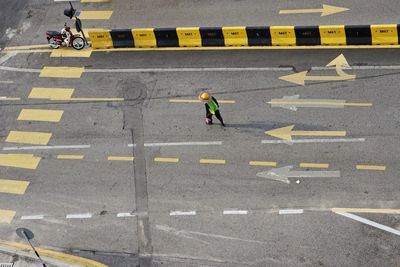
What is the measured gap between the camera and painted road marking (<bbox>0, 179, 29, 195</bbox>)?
2059 cm

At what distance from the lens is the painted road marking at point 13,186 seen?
67.6 feet

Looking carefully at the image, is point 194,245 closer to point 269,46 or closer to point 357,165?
point 357,165

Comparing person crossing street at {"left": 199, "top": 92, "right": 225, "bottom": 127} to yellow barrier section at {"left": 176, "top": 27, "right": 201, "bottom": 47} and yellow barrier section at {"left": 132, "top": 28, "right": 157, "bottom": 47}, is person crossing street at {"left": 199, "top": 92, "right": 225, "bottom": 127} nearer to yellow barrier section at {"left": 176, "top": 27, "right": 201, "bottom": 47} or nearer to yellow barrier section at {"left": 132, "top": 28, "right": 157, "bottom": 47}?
yellow barrier section at {"left": 176, "top": 27, "right": 201, "bottom": 47}

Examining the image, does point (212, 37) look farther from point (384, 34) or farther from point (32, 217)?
point (32, 217)

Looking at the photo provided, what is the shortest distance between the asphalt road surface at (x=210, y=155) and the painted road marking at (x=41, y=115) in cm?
5

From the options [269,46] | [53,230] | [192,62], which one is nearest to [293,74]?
[269,46]

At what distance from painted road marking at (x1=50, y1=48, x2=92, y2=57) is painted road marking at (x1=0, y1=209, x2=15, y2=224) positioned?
26.7 ft

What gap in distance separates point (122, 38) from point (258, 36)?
A: 5641 millimetres

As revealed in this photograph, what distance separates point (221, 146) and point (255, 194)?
2399mm

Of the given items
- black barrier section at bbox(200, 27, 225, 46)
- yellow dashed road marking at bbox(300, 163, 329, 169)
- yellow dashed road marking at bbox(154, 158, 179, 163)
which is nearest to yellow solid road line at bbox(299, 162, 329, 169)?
yellow dashed road marking at bbox(300, 163, 329, 169)

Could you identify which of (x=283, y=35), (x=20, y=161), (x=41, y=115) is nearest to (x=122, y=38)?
(x=41, y=115)

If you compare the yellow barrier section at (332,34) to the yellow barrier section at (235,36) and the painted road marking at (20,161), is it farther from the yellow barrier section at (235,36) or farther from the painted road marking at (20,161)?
the painted road marking at (20,161)

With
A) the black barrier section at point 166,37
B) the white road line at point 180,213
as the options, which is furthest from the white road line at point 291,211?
the black barrier section at point 166,37

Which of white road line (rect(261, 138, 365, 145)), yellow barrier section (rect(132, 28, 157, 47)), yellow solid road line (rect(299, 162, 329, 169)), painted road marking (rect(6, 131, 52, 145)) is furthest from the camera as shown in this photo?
yellow barrier section (rect(132, 28, 157, 47))
